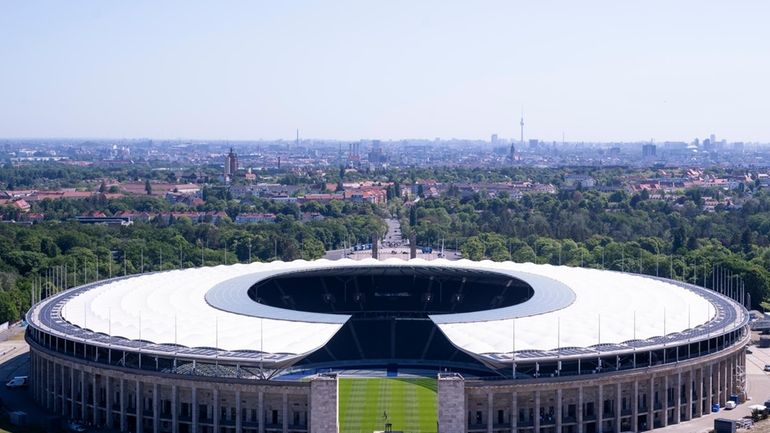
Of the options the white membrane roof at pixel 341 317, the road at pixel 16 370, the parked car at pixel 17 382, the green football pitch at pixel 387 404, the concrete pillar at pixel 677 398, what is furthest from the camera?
the parked car at pixel 17 382

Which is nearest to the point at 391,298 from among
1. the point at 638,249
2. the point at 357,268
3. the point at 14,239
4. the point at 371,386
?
the point at 357,268

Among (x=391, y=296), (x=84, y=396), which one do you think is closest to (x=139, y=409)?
(x=84, y=396)

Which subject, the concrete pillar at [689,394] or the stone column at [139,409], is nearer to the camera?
the stone column at [139,409]

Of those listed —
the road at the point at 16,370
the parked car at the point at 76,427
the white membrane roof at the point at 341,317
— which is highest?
the white membrane roof at the point at 341,317

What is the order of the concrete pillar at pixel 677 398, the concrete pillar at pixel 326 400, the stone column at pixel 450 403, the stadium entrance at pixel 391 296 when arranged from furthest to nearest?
the stadium entrance at pixel 391 296 → the concrete pillar at pixel 677 398 → the stone column at pixel 450 403 → the concrete pillar at pixel 326 400

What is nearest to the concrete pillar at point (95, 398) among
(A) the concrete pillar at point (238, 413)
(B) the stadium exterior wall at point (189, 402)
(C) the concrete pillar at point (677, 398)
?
(B) the stadium exterior wall at point (189, 402)

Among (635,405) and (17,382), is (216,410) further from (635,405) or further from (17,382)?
(635,405)

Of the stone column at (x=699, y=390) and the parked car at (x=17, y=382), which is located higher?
the stone column at (x=699, y=390)

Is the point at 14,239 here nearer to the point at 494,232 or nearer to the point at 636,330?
the point at 494,232

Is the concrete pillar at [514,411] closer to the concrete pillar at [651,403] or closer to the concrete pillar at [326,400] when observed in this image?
the concrete pillar at [326,400]
